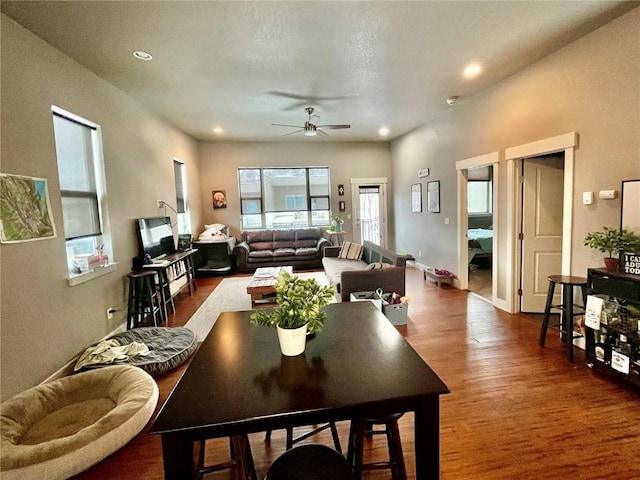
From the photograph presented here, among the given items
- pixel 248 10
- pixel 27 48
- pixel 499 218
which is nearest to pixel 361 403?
pixel 248 10

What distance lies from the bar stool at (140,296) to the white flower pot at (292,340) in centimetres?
313

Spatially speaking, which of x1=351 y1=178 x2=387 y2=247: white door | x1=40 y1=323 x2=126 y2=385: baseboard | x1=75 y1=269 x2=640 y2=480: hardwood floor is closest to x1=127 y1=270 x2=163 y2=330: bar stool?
x1=40 y1=323 x2=126 y2=385: baseboard

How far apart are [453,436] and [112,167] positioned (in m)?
4.32

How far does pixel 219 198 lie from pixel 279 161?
171 cm

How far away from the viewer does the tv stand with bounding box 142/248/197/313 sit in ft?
13.7

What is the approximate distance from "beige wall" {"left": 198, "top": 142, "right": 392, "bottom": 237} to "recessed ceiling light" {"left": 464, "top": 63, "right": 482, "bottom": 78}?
4277 mm

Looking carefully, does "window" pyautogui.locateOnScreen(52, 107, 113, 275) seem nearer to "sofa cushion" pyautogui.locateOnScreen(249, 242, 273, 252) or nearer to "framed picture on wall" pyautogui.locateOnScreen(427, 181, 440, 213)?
"sofa cushion" pyautogui.locateOnScreen(249, 242, 273, 252)

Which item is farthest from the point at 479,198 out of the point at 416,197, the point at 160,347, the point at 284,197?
the point at 160,347

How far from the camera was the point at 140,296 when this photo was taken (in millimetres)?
3857

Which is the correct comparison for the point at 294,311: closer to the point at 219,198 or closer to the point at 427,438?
the point at 427,438

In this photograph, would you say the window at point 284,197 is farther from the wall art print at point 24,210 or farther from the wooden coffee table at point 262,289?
the wall art print at point 24,210

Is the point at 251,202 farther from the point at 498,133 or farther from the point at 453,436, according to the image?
the point at 453,436

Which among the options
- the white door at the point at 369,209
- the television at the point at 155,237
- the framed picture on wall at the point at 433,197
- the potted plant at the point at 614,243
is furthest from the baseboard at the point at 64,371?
the white door at the point at 369,209

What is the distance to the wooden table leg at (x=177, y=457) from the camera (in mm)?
948
